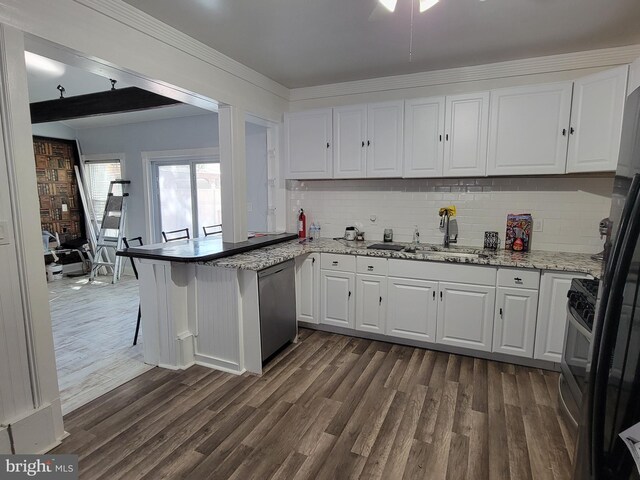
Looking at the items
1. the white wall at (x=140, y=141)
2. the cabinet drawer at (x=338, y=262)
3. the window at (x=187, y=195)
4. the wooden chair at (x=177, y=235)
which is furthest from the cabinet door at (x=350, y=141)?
the window at (x=187, y=195)

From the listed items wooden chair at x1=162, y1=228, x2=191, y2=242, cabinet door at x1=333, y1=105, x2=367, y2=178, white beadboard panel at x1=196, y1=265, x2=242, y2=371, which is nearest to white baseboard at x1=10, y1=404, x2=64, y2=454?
white beadboard panel at x1=196, y1=265, x2=242, y2=371

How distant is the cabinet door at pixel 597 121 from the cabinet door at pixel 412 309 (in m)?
1.49

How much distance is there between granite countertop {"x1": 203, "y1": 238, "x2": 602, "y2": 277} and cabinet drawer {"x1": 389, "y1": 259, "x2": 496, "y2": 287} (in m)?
0.05

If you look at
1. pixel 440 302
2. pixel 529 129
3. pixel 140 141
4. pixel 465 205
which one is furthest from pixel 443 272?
pixel 140 141

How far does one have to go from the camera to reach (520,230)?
310cm

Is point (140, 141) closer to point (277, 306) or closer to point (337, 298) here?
point (277, 306)

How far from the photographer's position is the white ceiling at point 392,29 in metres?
2.18

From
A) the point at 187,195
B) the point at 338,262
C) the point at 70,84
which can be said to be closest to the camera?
the point at 338,262

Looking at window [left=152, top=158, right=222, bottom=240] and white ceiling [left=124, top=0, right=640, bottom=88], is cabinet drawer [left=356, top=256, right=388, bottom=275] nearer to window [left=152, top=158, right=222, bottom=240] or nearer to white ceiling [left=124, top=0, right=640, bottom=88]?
white ceiling [left=124, top=0, right=640, bottom=88]

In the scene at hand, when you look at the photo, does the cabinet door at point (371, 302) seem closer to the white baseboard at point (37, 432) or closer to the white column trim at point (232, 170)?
the white column trim at point (232, 170)

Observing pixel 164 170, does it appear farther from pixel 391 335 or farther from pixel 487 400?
pixel 487 400

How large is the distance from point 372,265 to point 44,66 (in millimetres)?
3806

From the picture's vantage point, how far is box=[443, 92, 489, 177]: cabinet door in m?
2.98

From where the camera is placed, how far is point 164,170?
551 centimetres
